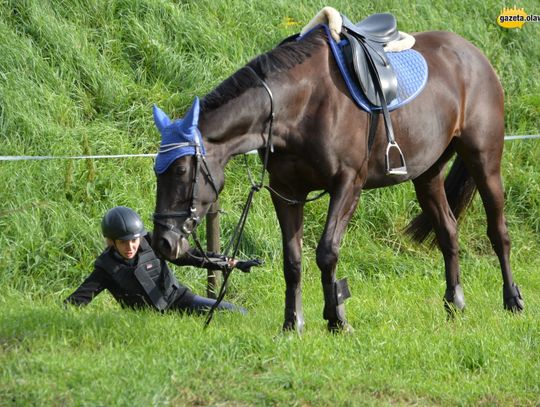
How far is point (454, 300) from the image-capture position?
314 inches

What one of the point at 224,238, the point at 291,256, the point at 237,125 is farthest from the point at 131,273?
the point at 224,238

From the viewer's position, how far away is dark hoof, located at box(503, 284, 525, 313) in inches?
314

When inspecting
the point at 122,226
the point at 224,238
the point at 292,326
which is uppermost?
the point at 122,226

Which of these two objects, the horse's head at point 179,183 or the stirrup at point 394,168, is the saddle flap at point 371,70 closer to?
the stirrup at point 394,168

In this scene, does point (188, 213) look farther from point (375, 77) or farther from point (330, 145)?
point (375, 77)

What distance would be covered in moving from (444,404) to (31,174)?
4.91 metres

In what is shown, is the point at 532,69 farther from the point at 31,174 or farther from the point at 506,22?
the point at 31,174

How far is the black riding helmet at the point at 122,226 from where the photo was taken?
6.95 metres

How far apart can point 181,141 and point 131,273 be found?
4.87 ft

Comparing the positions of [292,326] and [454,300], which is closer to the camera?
[292,326]

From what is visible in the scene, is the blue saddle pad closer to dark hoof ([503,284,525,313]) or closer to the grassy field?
the grassy field

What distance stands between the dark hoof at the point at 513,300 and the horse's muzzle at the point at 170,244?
3.24 metres

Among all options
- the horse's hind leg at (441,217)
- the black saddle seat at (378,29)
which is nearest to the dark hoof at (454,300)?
the horse's hind leg at (441,217)

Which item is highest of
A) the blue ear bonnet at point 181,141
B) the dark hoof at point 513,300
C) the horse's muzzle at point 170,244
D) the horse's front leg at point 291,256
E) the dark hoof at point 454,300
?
the blue ear bonnet at point 181,141
